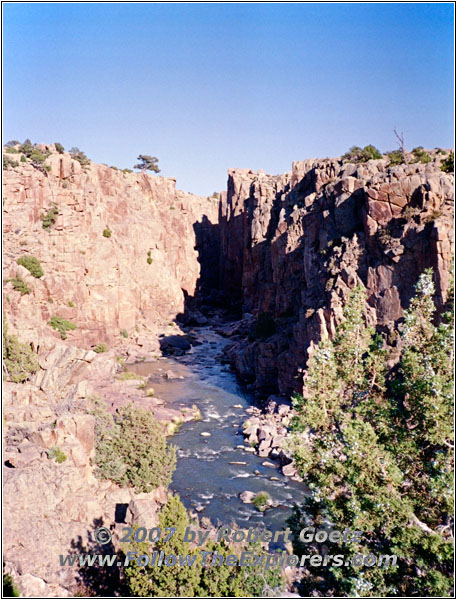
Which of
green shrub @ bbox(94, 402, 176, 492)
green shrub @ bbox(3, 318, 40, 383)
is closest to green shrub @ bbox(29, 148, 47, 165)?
green shrub @ bbox(3, 318, 40, 383)

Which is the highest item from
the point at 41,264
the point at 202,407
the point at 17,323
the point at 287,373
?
the point at 41,264

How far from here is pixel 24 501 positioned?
1747cm

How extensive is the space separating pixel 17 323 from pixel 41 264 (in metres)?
13.5

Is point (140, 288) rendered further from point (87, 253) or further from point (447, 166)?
point (447, 166)

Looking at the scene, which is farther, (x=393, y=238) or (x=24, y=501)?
(x=393, y=238)

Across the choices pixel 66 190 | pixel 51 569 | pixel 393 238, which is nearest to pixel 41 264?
pixel 66 190

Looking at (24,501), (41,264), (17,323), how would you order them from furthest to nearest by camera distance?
(41,264) → (17,323) → (24,501)

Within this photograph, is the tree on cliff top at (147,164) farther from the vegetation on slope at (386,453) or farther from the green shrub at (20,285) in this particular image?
the vegetation on slope at (386,453)

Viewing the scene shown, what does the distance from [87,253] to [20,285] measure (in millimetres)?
12150

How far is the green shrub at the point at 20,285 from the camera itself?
47219mm

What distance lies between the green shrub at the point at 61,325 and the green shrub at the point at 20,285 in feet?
15.0

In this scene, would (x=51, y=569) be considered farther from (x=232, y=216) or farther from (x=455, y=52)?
(x=232, y=216)

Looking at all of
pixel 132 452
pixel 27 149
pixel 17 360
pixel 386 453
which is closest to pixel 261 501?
pixel 132 452

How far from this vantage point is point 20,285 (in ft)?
156
